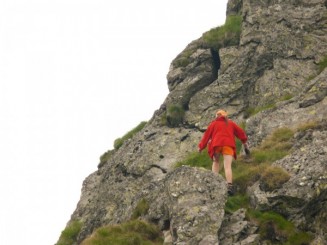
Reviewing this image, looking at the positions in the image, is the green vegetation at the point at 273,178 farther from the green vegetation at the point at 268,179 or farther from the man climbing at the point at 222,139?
the man climbing at the point at 222,139

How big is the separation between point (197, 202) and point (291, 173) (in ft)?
12.5

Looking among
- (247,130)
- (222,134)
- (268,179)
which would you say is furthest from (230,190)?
(247,130)

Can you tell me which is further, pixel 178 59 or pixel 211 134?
pixel 178 59

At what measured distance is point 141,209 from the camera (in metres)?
20.4

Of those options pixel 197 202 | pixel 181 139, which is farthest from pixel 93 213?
pixel 197 202

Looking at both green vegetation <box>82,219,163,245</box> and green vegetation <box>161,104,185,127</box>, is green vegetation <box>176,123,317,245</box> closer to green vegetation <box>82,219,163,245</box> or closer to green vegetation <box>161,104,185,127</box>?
green vegetation <box>82,219,163,245</box>

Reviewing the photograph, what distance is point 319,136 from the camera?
1992cm

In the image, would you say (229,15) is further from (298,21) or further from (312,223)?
(312,223)

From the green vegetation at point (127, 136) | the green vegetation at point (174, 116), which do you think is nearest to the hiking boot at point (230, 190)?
the green vegetation at point (174, 116)

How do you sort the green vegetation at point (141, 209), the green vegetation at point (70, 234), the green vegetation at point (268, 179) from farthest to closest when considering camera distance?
1. the green vegetation at point (70, 234)
2. the green vegetation at point (141, 209)
3. the green vegetation at point (268, 179)

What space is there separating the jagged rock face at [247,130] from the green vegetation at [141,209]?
18.1 inches

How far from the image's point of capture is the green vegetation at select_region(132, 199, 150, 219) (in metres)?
20.1

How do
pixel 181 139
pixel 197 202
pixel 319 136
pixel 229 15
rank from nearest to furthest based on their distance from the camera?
pixel 197 202, pixel 319 136, pixel 181 139, pixel 229 15

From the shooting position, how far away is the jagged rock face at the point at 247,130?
16.3 metres
